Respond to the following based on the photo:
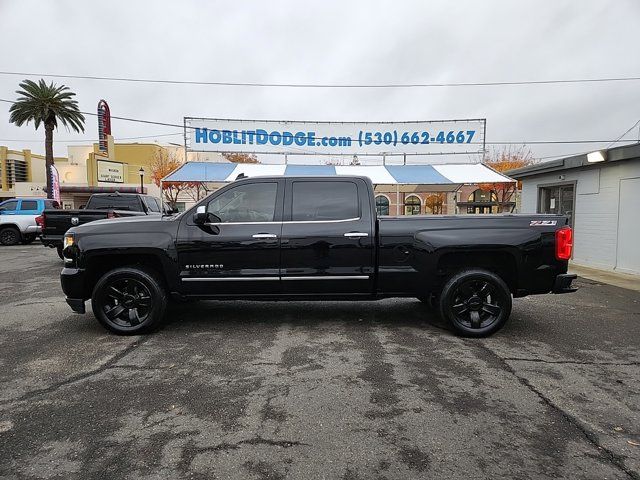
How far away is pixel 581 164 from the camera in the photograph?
463 inches

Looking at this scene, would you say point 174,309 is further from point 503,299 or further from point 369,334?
point 503,299

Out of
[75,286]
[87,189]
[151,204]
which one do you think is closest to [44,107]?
[87,189]

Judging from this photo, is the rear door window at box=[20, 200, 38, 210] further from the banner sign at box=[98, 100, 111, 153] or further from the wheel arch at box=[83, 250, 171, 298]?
the wheel arch at box=[83, 250, 171, 298]

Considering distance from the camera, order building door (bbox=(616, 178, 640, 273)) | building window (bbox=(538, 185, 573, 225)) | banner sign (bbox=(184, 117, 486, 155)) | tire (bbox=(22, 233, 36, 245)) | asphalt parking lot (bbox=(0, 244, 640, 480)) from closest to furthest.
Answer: asphalt parking lot (bbox=(0, 244, 640, 480)) < building door (bbox=(616, 178, 640, 273)) < building window (bbox=(538, 185, 573, 225)) < banner sign (bbox=(184, 117, 486, 155)) < tire (bbox=(22, 233, 36, 245))

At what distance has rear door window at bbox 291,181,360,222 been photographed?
546 centimetres

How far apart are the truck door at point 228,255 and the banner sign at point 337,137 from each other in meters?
12.7

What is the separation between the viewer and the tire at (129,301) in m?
5.29

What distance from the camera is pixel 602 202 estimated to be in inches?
456

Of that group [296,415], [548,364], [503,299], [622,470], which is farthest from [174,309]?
[622,470]

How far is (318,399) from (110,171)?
39.5 meters

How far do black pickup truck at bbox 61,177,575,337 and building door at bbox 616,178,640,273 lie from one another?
276 inches

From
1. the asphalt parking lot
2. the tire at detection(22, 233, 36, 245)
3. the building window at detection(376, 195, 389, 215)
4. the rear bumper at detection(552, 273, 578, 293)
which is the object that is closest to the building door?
the asphalt parking lot

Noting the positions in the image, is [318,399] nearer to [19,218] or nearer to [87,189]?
[19,218]

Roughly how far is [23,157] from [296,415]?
165 feet
